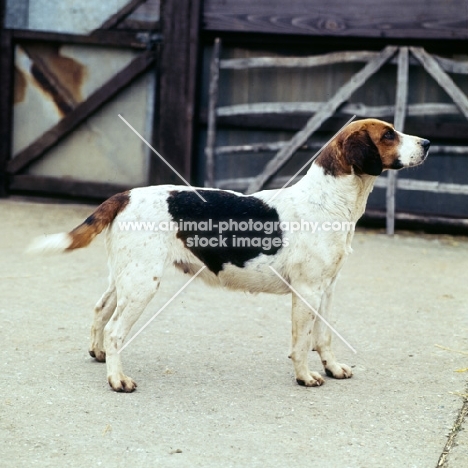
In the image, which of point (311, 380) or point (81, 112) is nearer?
point (311, 380)

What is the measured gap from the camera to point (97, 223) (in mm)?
4402

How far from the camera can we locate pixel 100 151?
936 cm

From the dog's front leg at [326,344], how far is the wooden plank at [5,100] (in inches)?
232

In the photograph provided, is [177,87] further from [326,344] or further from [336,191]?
[326,344]

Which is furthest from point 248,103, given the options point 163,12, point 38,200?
point 38,200

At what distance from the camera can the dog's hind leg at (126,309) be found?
4.31 meters

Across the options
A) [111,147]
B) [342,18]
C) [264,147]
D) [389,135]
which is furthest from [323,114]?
[389,135]

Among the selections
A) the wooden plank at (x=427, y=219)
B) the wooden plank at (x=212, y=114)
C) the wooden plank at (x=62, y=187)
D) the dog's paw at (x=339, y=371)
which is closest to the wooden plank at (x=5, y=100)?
the wooden plank at (x=62, y=187)

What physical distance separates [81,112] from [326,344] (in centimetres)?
548

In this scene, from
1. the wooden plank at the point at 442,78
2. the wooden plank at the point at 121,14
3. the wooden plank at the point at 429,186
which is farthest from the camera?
the wooden plank at the point at 121,14

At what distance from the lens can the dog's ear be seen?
4344 millimetres

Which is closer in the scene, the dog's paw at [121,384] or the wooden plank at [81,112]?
the dog's paw at [121,384]

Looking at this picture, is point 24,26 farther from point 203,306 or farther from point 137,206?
point 137,206

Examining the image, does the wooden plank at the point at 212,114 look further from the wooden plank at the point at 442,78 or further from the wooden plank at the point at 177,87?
the wooden plank at the point at 442,78
